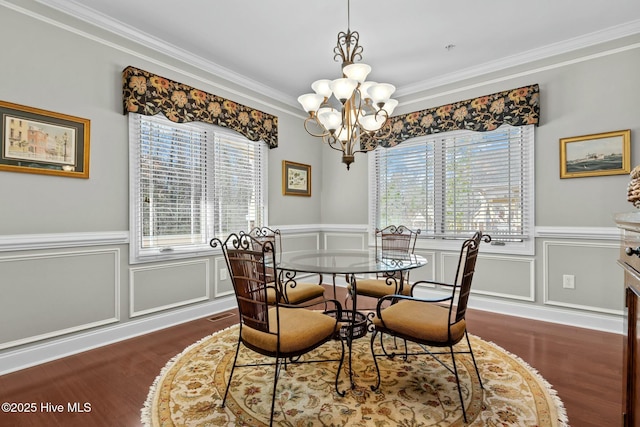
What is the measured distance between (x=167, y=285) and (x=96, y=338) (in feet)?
2.32

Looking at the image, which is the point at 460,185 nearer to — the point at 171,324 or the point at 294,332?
the point at 294,332

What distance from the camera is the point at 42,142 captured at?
244cm

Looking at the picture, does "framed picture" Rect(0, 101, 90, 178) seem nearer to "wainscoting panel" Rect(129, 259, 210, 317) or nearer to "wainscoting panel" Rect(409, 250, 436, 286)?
"wainscoting panel" Rect(129, 259, 210, 317)

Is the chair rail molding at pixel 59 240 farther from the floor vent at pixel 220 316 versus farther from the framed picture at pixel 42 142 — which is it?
the floor vent at pixel 220 316

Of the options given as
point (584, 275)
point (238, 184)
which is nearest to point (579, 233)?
point (584, 275)

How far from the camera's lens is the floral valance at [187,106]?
112 inches

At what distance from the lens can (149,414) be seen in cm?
178

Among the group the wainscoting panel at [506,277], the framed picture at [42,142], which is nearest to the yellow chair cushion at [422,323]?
the wainscoting panel at [506,277]

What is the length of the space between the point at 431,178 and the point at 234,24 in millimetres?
2829

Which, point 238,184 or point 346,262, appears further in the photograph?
point 238,184

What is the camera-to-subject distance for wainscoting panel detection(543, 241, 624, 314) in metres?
3.00

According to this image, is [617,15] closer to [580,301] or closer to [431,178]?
[431,178]

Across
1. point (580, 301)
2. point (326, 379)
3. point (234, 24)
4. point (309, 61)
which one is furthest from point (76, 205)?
point (580, 301)

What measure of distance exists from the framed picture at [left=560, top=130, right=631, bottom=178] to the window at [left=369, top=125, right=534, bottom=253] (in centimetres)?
31
